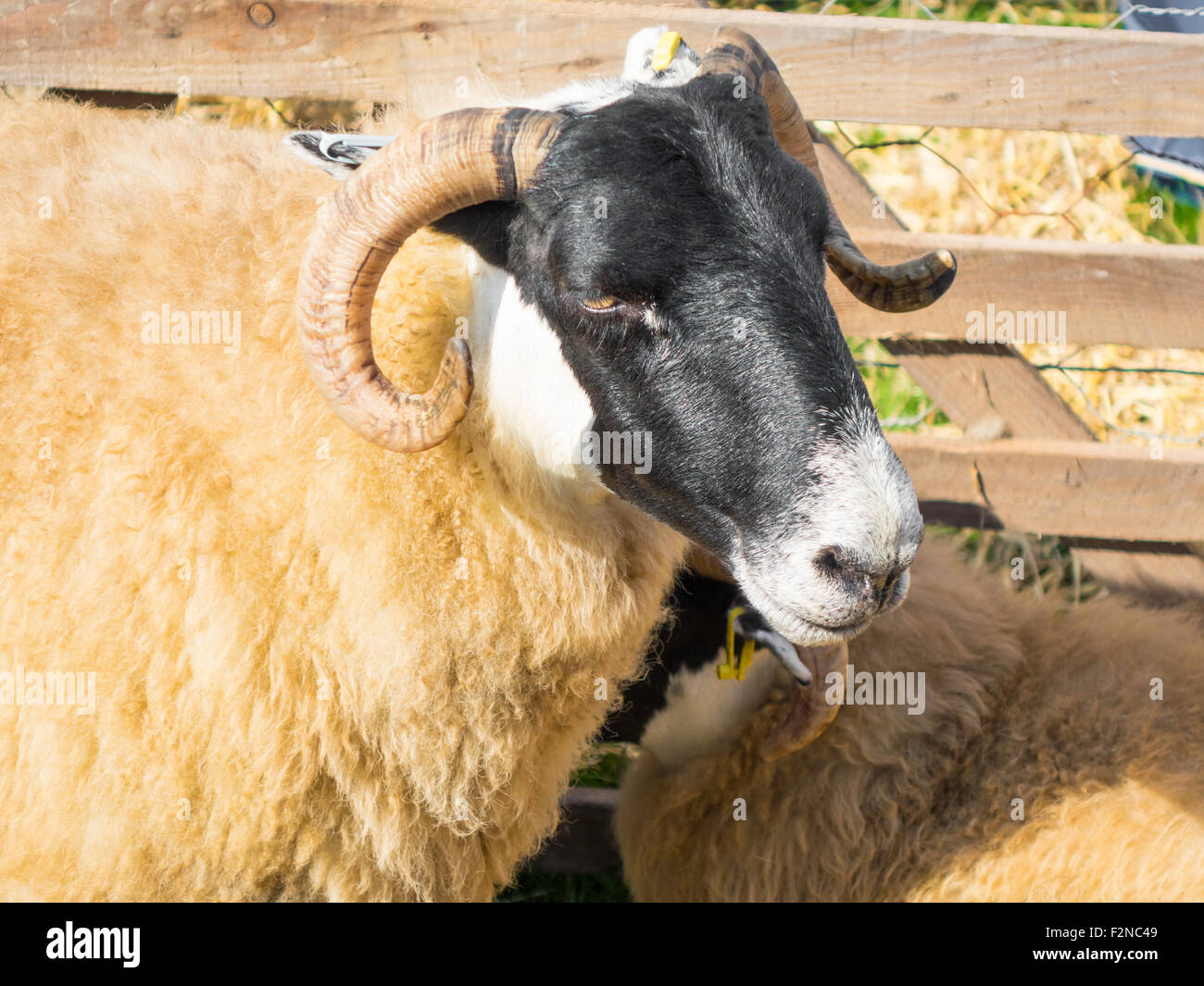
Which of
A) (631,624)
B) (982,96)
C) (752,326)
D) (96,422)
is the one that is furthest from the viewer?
(982,96)

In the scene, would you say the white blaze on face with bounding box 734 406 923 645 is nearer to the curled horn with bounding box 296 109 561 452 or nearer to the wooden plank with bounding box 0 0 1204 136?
the curled horn with bounding box 296 109 561 452

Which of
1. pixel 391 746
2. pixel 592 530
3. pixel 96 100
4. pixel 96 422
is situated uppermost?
pixel 96 100

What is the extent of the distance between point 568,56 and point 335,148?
4.15 ft

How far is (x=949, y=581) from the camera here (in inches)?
137

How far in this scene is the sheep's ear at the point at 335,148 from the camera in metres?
2.27

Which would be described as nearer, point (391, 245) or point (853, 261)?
point (391, 245)

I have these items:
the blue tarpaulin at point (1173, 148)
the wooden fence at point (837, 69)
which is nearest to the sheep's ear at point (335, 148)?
the wooden fence at point (837, 69)

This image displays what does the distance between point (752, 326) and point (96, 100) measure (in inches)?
94.7

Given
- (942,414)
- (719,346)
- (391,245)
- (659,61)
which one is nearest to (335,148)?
(391,245)

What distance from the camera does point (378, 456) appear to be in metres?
2.37

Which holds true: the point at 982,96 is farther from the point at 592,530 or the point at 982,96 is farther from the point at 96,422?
the point at 96,422

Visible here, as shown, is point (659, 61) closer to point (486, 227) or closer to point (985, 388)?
point (486, 227)

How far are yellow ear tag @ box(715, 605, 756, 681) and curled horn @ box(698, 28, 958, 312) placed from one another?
92 cm
